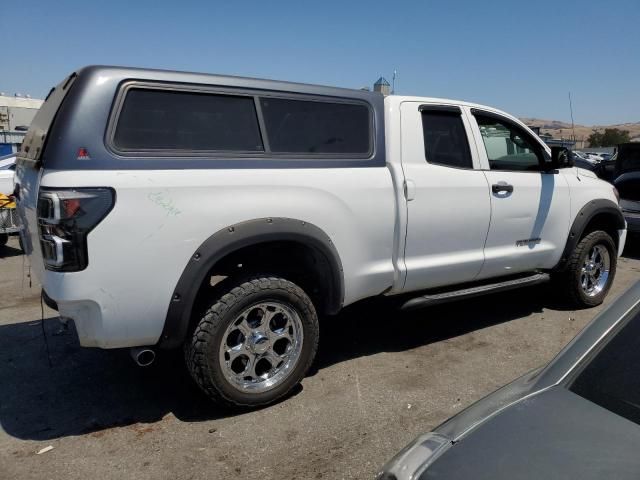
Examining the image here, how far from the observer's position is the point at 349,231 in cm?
367

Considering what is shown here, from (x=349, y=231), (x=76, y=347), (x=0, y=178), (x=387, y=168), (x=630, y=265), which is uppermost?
(x=0, y=178)

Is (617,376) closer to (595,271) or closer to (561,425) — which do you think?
(561,425)

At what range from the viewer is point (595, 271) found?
5.66 m

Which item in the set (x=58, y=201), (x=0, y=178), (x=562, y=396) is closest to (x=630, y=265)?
(x=562, y=396)

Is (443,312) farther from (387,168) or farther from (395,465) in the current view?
(395,465)

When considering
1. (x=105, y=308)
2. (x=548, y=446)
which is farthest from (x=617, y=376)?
(x=105, y=308)

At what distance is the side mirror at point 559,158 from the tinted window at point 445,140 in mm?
→ 1011

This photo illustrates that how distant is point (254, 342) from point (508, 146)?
309 cm

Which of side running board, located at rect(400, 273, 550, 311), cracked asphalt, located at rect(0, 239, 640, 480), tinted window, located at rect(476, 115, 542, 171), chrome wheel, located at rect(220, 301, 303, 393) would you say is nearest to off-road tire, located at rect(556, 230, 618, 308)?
cracked asphalt, located at rect(0, 239, 640, 480)

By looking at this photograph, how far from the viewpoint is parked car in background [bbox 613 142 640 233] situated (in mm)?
8781

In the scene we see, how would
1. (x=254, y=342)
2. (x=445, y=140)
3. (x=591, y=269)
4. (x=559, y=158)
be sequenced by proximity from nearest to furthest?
(x=254, y=342), (x=445, y=140), (x=559, y=158), (x=591, y=269)

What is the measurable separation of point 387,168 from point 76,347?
2.97 meters

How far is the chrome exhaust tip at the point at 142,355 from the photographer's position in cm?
309

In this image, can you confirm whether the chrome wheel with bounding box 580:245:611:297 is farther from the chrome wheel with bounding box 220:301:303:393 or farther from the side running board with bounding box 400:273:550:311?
the chrome wheel with bounding box 220:301:303:393
